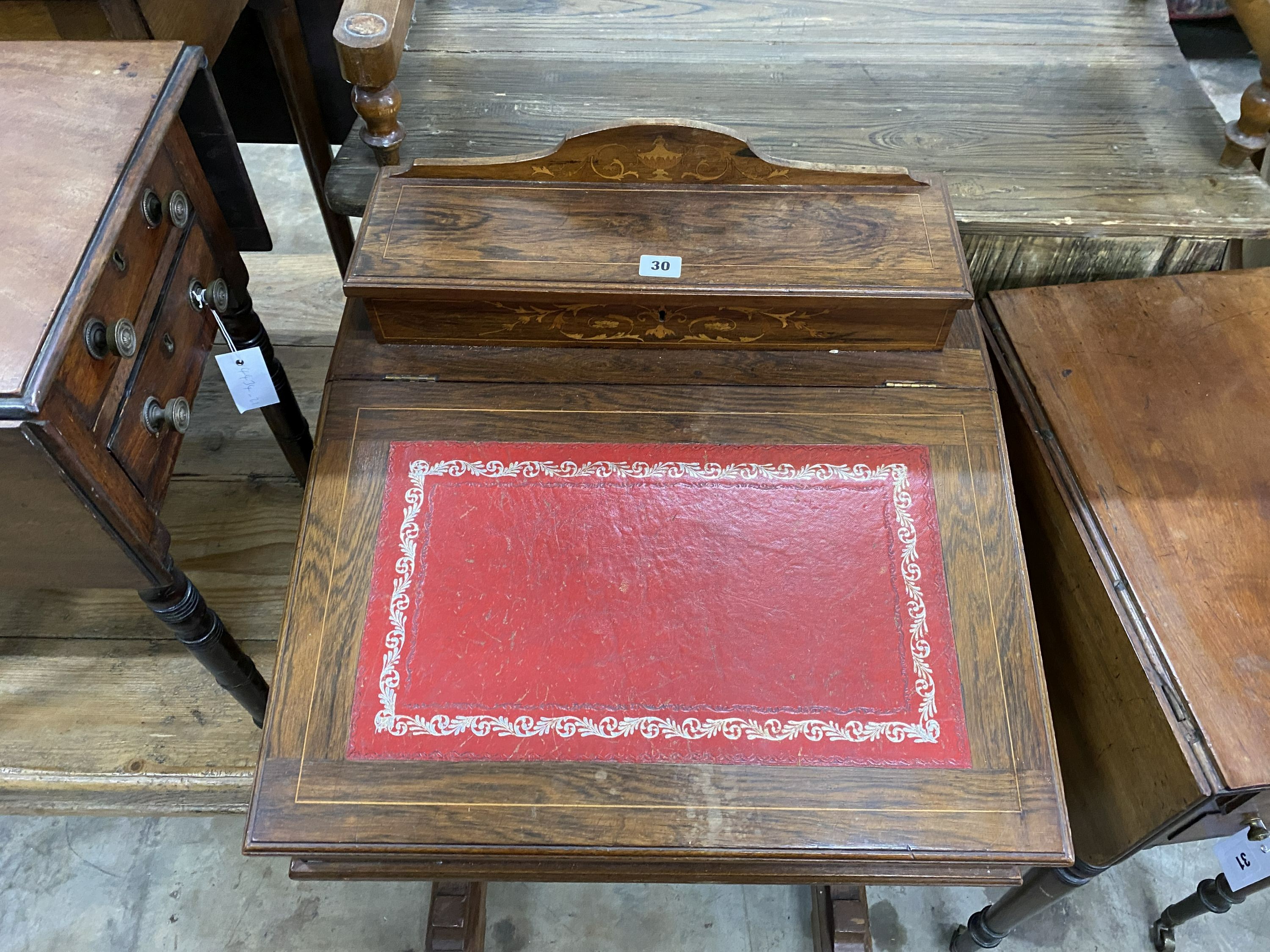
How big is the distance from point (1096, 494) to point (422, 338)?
919 millimetres

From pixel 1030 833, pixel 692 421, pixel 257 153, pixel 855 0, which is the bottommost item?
pixel 257 153

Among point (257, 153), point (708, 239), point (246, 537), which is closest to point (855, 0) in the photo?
point (708, 239)

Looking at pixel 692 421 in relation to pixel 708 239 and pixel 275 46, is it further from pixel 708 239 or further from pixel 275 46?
pixel 275 46

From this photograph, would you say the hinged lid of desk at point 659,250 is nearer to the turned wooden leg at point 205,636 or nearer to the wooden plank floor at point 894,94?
the wooden plank floor at point 894,94

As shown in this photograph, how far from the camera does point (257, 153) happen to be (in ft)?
9.42

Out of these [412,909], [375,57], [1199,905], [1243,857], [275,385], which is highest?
[375,57]

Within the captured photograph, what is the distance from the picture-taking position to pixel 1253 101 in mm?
1355

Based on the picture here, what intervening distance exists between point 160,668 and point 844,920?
119 cm

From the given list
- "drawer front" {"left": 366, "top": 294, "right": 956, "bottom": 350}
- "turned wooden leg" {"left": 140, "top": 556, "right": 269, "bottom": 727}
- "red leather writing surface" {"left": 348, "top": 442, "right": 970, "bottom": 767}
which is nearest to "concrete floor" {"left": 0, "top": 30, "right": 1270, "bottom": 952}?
"turned wooden leg" {"left": 140, "top": 556, "right": 269, "bottom": 727}

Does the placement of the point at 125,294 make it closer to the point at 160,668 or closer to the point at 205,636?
the point at 205,636

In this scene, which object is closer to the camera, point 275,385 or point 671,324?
point 671,324

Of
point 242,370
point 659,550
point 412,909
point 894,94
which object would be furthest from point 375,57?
point 412,909

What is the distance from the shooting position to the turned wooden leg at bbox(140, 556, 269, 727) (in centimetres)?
100

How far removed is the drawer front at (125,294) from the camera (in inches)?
32.6
